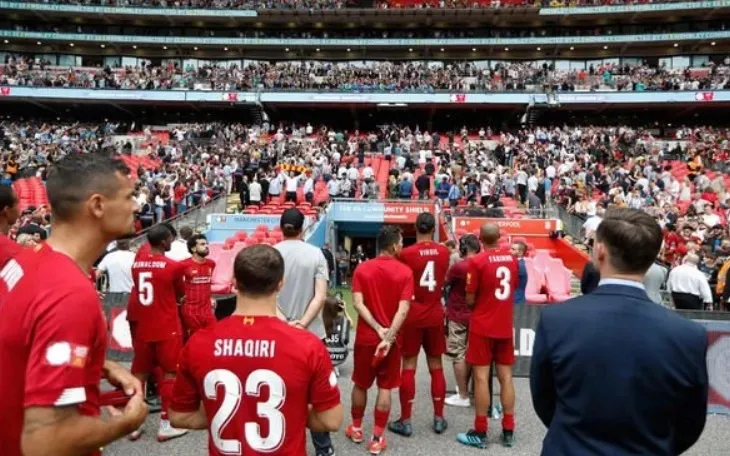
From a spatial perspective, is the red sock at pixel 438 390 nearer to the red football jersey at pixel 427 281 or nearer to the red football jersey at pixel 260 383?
the red football jersey at pixel 427 281

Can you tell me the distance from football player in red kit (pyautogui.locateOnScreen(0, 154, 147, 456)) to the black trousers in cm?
757

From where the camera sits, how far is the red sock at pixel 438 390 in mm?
5551

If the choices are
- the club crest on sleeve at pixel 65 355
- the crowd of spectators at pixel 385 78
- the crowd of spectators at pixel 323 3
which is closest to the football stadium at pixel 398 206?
the club crest on sleeve at pixel 65 355

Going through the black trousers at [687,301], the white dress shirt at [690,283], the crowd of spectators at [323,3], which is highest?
the crowd of spectators at [323,3]

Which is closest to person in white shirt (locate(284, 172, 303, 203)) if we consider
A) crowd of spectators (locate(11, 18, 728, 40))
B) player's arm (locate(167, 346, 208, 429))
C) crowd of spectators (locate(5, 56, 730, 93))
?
player's arm (locate(167, 346, 208, 429))

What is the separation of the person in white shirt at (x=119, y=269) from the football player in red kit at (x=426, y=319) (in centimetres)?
371

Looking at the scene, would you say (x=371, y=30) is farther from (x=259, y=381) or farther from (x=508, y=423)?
(x=259, y=381)

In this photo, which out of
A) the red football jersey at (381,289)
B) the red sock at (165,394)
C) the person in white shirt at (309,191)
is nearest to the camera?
the red football jersey at (381,289)

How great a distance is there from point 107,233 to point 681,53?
1891 inches

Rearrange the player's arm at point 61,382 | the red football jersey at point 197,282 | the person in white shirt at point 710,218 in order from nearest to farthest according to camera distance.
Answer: the player's arm at point 61,382
the red football jersey at point 197,282
the person in white shirt at point 710,218

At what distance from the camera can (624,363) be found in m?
2.15

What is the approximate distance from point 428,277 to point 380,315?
0.75 m

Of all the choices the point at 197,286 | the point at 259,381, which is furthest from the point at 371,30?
the point at 259,381

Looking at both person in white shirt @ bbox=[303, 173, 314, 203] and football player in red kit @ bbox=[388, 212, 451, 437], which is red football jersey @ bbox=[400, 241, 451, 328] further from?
person in white shirt @ bbox=[303, 173, 314, 203]
